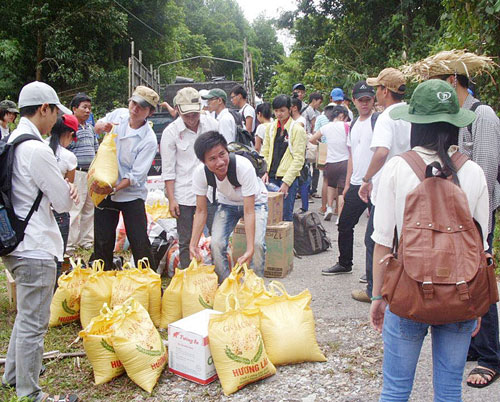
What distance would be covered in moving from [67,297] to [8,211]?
5.53ft

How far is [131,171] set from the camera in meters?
4.74

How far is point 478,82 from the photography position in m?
6.54

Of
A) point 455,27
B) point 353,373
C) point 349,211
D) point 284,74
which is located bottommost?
point 353,373

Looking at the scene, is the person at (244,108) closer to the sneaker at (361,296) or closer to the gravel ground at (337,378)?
the sneaker at (361,296)

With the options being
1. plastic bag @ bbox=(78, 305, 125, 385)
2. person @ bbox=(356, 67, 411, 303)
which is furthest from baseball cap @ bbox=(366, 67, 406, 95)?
plastic bag @ bbox=(78, 305, 125, 385)

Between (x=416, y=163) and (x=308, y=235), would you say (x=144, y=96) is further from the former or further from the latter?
(x=416, y=163)

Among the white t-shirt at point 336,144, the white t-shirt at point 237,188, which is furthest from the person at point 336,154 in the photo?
the white t-shirt at point 237,188

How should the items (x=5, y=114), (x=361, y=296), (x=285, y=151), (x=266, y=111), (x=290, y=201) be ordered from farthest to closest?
(x=266, y=111) < (x=5, y=114) < (x=285, y=151) < (x=290, y=201) < (x=361, y=296)

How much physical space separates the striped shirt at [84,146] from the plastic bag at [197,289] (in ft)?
9.47

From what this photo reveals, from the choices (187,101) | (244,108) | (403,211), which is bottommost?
(403,211)

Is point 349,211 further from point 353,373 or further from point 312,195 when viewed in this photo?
point 312,195

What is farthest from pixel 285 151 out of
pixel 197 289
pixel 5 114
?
pixel 5 114

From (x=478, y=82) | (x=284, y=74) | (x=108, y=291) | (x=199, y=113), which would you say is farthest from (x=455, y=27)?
(x=284, y=74)

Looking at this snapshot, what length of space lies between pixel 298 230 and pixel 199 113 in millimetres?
2373
